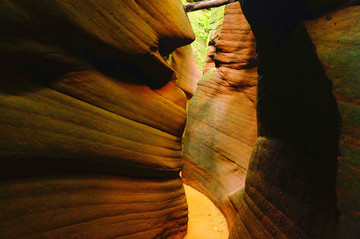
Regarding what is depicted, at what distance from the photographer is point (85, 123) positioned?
2.60m

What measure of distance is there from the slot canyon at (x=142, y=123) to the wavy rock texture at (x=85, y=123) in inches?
0.6

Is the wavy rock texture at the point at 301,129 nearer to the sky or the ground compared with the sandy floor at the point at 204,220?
nearer to the sky

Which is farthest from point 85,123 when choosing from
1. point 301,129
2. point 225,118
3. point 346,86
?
point 225,118

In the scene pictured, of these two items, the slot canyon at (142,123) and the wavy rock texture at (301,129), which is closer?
the wavy rock texture at (301,129)

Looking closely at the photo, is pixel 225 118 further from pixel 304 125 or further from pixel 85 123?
pixel 85 123

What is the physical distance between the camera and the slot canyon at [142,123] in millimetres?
1917

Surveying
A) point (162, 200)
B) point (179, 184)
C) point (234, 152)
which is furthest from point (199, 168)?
point (162, 200)

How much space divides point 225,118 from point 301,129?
4.70 m

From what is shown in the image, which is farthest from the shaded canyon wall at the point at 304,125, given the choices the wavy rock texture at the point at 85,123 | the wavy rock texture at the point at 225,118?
the wavy rock texture at the point at 225,118

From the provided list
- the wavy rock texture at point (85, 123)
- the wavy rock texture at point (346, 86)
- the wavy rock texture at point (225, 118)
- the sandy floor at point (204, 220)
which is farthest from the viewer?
the wavy rock texture at point (225, 118)

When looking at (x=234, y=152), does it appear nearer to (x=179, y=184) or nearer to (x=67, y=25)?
(x=179, y=184)

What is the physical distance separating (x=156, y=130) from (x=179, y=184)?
1.49 metres

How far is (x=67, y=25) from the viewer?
2.44 m

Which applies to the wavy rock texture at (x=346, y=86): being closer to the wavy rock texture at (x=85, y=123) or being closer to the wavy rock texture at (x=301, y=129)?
the wavy rock texture at (x=301, y=129)
